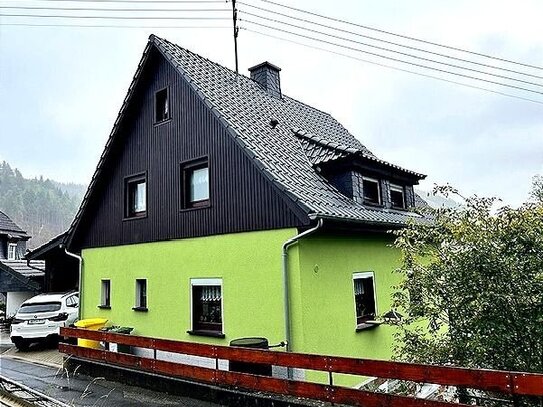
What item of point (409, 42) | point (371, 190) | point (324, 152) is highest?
point (409, 42)

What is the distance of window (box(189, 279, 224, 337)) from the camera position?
9.52 meters

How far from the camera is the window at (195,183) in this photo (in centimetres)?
1041

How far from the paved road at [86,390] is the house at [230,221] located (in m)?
1.94

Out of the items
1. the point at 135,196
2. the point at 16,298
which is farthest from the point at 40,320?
the point at 16,298

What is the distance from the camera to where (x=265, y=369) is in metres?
7.16

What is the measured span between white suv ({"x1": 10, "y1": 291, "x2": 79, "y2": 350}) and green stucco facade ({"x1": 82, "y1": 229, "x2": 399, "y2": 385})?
3.05 metres

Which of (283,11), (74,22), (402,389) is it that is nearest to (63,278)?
(74,22)

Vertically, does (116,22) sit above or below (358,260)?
above

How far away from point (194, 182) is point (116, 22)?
6.89m

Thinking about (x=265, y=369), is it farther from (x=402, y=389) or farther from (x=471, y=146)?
(x=471, y=146)

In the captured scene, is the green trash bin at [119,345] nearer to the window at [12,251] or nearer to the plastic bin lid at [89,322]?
the plastic bin lid at [89,322]

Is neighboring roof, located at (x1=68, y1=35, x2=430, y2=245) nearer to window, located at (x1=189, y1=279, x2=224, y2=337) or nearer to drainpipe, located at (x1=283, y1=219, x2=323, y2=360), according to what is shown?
drainpipe, located at (x1=283, y1=219, x2=323, y2=360)

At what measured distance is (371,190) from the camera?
1127cm

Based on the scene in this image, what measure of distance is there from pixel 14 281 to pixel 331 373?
17994mm
